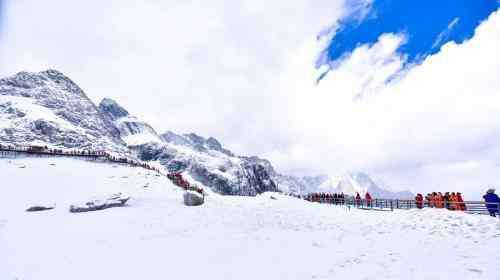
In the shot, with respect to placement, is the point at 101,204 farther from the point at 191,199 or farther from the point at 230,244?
the point at 230,244

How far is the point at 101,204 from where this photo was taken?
2736 centimetres

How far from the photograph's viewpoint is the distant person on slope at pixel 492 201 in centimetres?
2257

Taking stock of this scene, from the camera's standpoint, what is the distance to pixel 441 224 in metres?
19.5

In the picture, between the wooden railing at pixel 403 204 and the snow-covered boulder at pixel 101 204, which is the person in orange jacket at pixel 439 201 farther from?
the snow-covered boulder at pixel 101 204

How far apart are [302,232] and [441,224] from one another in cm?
800

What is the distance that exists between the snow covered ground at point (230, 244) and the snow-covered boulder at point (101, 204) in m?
0.75

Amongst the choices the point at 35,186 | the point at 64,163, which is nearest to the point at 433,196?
the point at 35,186

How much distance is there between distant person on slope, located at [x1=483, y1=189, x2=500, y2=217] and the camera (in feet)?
74.0

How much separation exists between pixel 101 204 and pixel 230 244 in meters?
14.4

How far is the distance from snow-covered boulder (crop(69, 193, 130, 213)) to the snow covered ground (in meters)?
0.75

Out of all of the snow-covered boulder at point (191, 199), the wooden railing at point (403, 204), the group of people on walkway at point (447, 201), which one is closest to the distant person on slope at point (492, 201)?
the wooden railing at point (403, 204)

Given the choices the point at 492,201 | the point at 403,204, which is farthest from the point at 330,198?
the point at 492,201

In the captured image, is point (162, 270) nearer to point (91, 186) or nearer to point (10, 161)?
point (91, 186)

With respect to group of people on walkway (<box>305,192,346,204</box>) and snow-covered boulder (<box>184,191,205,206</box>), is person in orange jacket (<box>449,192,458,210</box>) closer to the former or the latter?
group of people on walkway (<box>305,192,346,204</box>)
